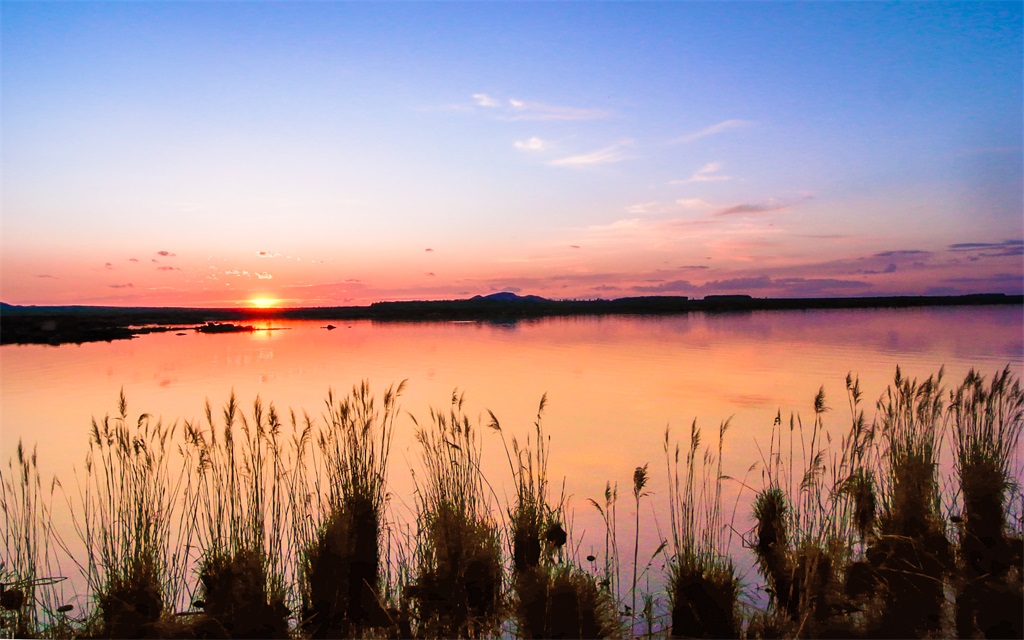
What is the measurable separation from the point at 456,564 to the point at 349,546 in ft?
2.21

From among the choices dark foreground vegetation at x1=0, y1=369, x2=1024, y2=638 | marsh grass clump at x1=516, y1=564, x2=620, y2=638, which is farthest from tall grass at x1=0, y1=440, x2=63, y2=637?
marsh grass clump at x1=516, y1=564, x2=620, y2=638

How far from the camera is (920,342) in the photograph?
1895 cm

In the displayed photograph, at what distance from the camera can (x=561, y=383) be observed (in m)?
13.0

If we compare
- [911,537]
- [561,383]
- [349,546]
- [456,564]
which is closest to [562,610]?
[456,564]

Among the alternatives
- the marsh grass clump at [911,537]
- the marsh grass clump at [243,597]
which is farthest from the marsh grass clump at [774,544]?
the marsh grass clump at [243,597]

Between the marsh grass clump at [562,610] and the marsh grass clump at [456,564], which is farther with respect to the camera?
the marsh grass clump at [456,564]

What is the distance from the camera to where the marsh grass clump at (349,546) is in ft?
13.0

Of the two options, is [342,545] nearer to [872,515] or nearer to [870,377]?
[872,515]

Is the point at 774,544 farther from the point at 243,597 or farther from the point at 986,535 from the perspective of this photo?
the point at 243,597

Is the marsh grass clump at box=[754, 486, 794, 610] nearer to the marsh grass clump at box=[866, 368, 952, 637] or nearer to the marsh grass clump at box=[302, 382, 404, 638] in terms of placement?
the marsh grass clump at box=[866, 368, 952, 637]

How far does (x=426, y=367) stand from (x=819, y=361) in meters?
8.76

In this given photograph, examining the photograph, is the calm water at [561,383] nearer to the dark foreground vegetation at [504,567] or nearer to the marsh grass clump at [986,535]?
the dark foreground vegetation at [504,567]

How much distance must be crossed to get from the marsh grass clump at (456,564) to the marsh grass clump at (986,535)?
247 centimetres

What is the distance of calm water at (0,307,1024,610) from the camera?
7.50 meters
